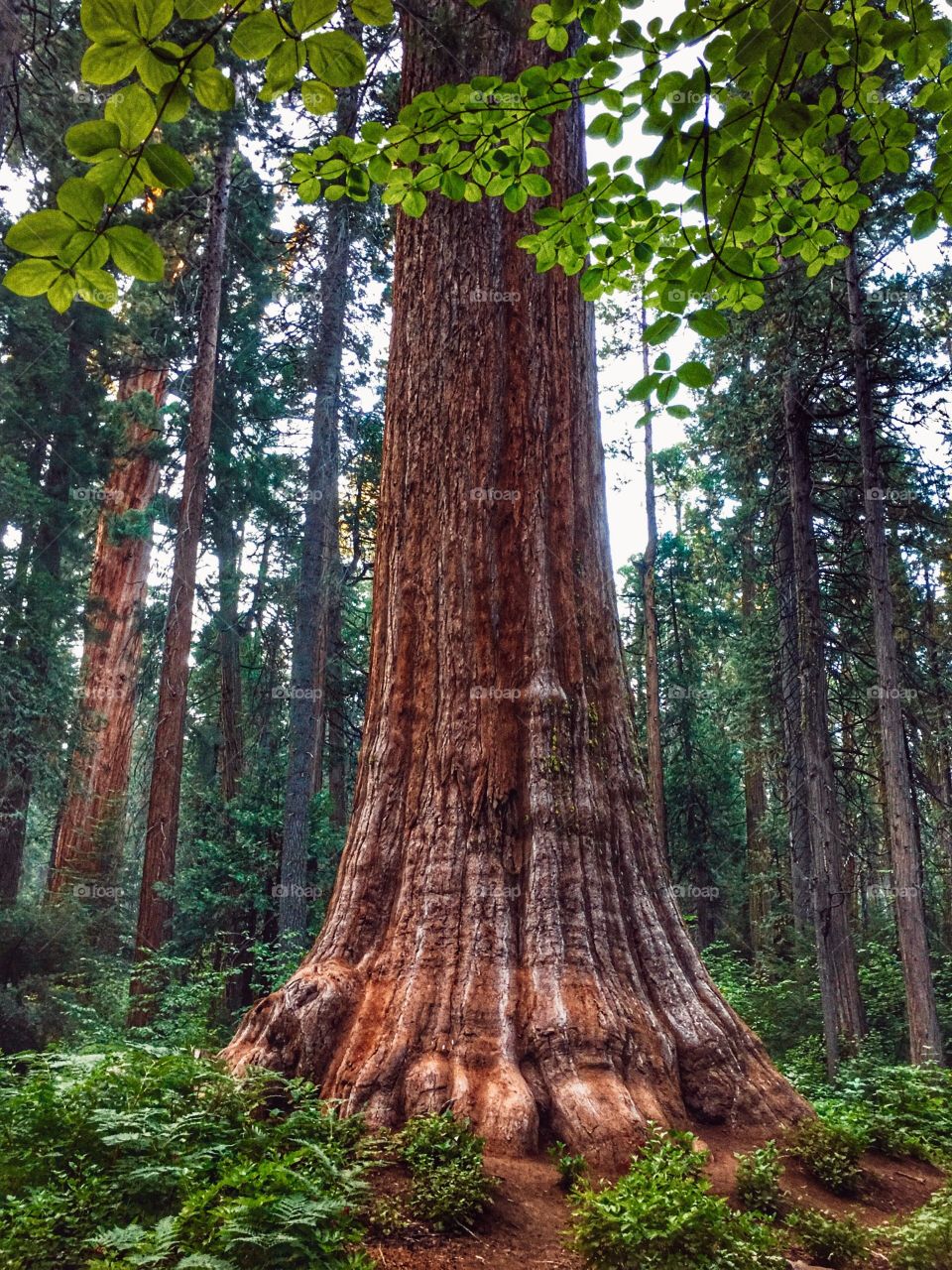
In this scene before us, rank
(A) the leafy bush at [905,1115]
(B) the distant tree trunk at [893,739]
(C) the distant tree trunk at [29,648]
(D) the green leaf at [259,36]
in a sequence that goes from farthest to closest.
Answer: (C) the distant tree trunk at [29,648], (B) the distant tree trunk at [893,739], (A) the leafy bush at [905,1115], (D) the green leaf at [259,36]

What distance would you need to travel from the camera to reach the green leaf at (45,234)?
1.24 meters

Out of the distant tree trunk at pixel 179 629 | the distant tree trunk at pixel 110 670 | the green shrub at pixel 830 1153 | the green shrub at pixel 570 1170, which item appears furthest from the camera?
the distant tree trunk at pixel 110 670

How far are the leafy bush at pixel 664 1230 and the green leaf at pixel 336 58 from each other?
3003mm

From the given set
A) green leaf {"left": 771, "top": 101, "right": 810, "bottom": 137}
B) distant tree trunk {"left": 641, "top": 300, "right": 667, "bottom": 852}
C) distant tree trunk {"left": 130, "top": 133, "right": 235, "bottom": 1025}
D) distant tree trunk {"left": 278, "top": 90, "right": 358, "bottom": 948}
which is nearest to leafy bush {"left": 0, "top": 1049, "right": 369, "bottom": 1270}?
green leaf {"left": 771, "top": 101, "right": 810, "bottom": 137}

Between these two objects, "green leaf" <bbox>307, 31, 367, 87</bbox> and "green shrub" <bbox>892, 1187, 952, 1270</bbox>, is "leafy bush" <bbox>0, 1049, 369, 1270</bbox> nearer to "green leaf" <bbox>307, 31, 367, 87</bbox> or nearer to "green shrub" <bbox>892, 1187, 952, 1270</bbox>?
"green shrub" <bbox>892, 1187, 952, 1270</bbox>

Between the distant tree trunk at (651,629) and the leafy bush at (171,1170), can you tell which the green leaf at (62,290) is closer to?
the leafy bush at (171,1170)

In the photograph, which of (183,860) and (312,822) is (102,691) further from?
(312,822)

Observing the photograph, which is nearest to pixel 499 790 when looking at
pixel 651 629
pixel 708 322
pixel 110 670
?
pixel 708 322

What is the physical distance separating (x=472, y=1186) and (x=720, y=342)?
12.9 metres

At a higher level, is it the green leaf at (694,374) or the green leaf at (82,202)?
the green leaf at (694,374)

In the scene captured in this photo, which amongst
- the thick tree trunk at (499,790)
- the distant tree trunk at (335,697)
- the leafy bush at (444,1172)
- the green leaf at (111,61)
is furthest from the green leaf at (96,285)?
the distant tree trunk at (335,697)

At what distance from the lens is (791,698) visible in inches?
472

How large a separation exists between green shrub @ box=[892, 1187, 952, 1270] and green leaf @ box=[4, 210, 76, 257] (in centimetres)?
351

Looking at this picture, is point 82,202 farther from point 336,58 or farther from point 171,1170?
point 171,1170
